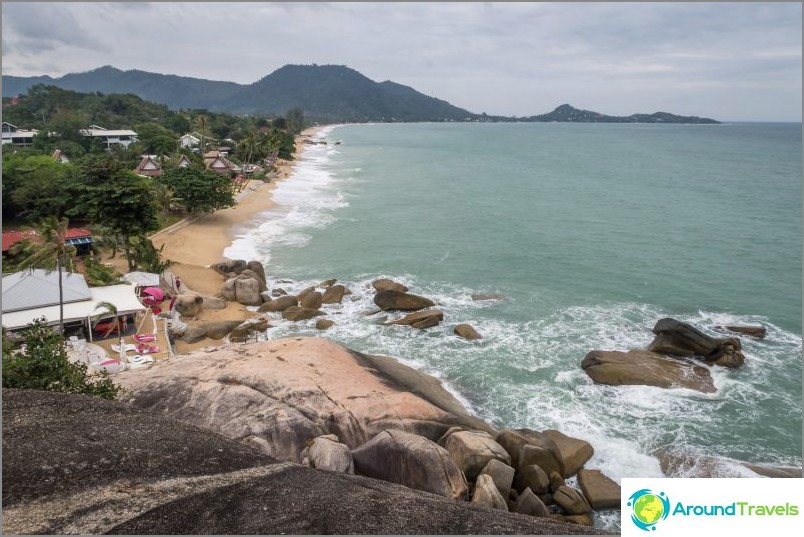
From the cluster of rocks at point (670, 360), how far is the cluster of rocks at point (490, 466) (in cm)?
572

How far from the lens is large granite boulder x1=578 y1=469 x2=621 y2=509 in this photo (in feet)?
47.8

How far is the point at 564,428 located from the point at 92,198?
1107 inches

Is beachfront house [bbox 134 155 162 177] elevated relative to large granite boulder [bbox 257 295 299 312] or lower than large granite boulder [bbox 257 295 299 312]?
elevated

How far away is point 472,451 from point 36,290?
18.1 meters

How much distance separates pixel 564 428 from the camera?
59.7 feet

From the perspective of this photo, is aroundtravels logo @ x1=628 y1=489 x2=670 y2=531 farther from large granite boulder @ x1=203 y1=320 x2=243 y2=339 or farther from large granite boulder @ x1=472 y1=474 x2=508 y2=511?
large granite boulder @ x1=203 y1=320 x2=243 y2=339

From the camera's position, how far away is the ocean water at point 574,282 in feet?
62.0

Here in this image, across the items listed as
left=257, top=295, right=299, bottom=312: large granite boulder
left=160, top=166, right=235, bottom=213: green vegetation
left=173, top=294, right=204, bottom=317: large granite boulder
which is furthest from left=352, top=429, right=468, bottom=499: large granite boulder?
left=160, top=166, right=235, bottom=213: green vegetation

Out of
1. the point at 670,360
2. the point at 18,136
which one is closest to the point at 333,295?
the point at 670,360

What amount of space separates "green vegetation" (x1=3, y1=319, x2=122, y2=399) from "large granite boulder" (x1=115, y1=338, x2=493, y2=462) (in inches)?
59.9

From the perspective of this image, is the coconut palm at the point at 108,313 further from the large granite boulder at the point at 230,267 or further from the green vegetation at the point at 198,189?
the green vegetation at the point at 198,189

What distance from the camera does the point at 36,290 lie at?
19750mm

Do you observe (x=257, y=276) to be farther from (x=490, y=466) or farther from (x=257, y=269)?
(x=490, y=466)

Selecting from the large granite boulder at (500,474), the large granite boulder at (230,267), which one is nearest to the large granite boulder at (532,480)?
the large granite boulder at (500,474)
